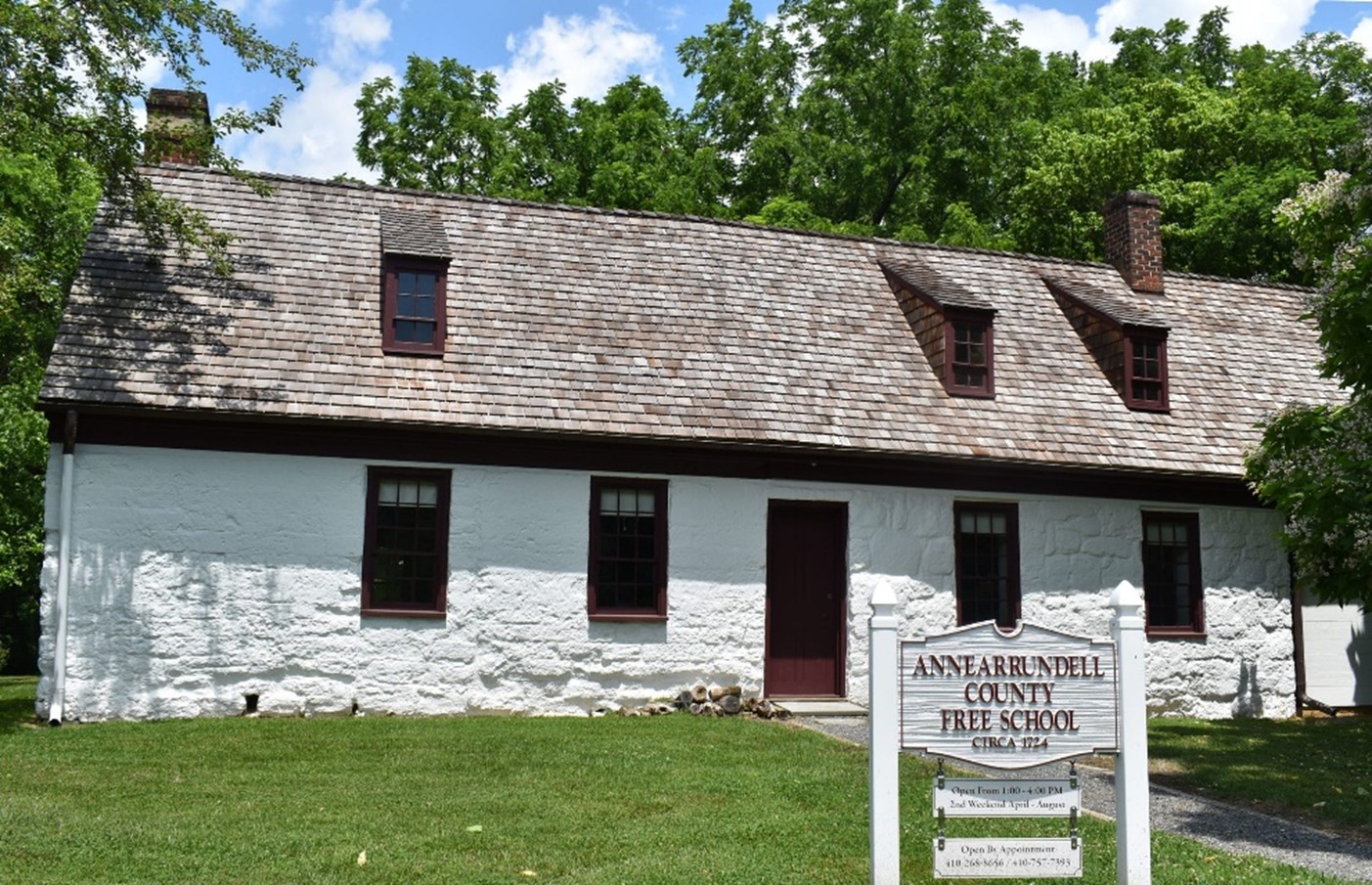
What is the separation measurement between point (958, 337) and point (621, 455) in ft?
16.6

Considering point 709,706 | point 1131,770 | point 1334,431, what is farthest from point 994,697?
point 709,706

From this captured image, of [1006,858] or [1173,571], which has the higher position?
[1173,571]

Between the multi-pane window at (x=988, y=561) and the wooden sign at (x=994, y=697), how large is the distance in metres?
9.23

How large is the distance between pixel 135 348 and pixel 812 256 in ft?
30.4

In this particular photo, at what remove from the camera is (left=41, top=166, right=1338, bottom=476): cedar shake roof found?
14031 mm

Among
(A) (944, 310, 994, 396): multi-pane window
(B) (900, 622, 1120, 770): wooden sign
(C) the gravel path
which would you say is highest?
(A) (944, 310, 994, 396): multi-pane window

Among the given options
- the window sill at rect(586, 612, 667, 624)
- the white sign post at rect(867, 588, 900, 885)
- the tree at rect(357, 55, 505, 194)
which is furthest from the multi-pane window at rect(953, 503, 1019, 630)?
the tree at rect(357, 55, 505, 194)

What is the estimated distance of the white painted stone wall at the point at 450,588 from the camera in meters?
13.3

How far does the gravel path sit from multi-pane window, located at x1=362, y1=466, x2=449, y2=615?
6182 mm

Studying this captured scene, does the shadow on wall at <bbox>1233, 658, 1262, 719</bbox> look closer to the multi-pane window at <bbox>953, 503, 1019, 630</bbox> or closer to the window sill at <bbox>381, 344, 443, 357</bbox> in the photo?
the multi-pane window at <bbox>953, 503, 1019, 630</bbox>

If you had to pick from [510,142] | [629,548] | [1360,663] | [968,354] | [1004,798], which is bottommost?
[1360,663]

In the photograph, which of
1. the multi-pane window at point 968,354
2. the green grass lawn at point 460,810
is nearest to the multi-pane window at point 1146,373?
the multi-pane window at point 968,354

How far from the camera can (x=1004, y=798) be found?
668 centimetres

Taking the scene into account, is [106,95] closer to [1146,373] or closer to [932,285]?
[932,285]
